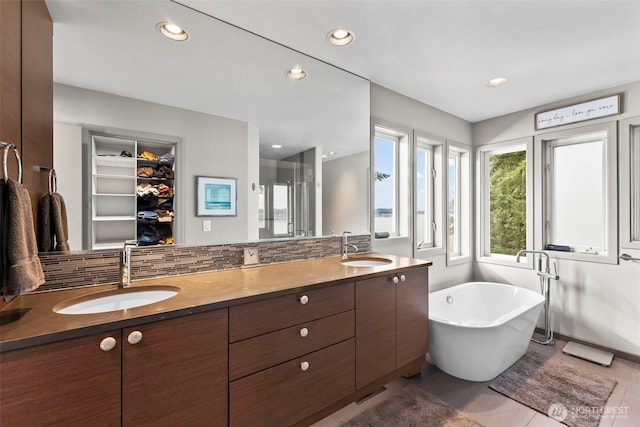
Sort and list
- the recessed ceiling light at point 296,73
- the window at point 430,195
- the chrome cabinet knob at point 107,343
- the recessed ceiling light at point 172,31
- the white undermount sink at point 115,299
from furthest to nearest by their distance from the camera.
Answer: the window at point 430,195 → the recessed ceiling light at point 296,73 → the recessed ceiling light at point 172,31 → the white undermount sink at point 115,299 → the chrome cabinet knob at point 107,343

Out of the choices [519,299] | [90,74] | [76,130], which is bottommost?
[519,299]

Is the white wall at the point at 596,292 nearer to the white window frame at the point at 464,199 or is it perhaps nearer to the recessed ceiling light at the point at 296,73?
the white window frame at the point at 464,199

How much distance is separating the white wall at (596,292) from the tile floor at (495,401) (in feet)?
0.94

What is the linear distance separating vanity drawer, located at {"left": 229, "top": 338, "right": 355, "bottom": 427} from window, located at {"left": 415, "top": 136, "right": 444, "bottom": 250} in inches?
74.5

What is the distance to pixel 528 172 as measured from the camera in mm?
3059

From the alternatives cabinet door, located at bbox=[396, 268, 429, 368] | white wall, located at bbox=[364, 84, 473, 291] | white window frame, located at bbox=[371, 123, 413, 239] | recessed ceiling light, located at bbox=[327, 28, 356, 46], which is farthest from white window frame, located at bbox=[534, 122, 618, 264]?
recessed ceiling light, located at bbox=[327, 28, 356, 46]

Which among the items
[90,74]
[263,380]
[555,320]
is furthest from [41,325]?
[555,320]

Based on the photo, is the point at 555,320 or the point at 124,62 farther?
the point at 555,320

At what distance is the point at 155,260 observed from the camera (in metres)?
1.52

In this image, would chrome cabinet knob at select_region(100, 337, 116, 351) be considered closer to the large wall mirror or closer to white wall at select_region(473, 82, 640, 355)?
the large wall mirror

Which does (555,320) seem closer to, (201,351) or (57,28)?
(201,351)

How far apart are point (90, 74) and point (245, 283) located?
4.19ft

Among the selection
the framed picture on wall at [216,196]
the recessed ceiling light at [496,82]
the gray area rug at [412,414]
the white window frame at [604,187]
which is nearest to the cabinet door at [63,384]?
the framed picture on wall at [216,196]

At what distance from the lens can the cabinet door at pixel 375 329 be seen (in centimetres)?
169
